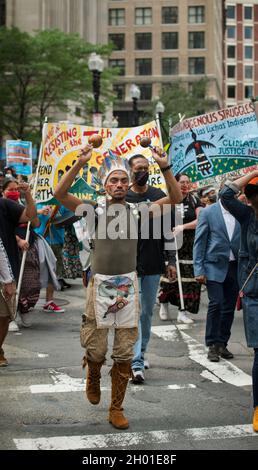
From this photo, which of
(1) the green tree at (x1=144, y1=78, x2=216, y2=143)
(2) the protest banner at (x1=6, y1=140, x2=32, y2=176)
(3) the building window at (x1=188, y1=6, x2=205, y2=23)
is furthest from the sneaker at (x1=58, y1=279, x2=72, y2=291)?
(3) the building window at (x1=188, y1=6, x2=205, y2=23)

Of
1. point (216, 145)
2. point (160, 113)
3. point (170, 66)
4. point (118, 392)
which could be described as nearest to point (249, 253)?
point (118, 392)

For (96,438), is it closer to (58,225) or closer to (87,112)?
(58,225)

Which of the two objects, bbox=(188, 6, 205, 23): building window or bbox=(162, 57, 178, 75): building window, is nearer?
bbox=(188, 6, 205, 23): building window

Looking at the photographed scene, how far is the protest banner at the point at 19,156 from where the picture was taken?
13.1 meters

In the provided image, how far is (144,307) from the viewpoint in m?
6.53

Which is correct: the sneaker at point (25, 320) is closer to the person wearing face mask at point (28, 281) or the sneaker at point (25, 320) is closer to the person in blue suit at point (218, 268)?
the person wearing face mask at point (28, 281)

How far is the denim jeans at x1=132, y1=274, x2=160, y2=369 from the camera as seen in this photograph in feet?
21.0

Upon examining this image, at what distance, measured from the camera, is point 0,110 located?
107 feet

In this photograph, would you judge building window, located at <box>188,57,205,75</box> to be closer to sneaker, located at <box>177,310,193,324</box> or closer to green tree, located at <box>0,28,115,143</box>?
green tree, located at <box>0,28,115,143</box>

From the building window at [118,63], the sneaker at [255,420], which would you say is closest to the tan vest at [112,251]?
A: the sneaker at [255,420]

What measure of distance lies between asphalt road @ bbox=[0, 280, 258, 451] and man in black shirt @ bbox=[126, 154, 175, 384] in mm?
299

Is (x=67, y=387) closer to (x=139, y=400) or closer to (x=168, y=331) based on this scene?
(x=139, y=400)

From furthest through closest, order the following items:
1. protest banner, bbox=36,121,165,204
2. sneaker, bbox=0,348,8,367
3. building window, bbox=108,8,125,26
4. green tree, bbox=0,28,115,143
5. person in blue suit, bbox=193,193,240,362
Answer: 1. building window, bbox=108,8,125,26
2. green tree, bbox=0,28,115,143
3. protest banner, bbox=36,121,165,204
4. person in blue suit, bbox=193,193,240,362
5. sneaker, bbox=0,348,8,367

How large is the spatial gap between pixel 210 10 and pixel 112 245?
83569mm
